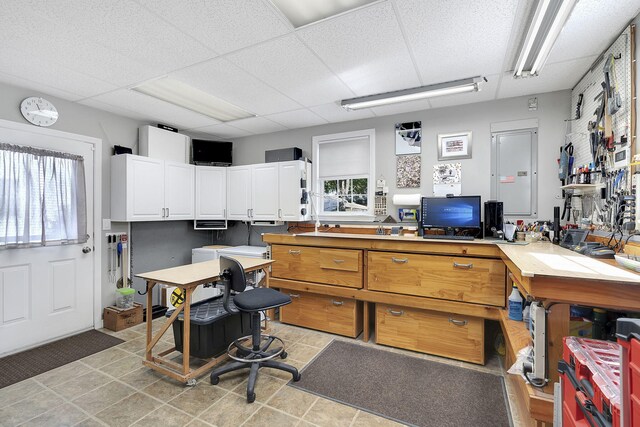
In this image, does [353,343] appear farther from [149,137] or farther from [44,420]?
[149,137]

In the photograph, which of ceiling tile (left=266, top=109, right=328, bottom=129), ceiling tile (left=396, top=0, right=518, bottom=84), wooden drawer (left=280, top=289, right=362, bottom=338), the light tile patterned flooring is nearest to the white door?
the light tile patterned flooring

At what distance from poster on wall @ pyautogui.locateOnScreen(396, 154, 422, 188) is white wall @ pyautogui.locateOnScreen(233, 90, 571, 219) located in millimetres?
61

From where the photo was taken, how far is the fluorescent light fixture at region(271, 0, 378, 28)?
1.85m

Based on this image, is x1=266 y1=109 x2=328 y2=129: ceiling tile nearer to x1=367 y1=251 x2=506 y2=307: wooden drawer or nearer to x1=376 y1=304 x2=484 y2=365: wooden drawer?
x1=367 y1=251 x2=506 y2=307: wooden drawer

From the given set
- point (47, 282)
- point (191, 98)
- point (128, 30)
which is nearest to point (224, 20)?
point (128, 30)

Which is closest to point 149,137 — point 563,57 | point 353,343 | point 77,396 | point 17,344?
point 17,344

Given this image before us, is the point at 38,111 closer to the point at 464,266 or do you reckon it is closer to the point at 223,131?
the point at 223,131

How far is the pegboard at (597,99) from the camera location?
2.02 meters

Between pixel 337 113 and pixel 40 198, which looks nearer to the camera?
pixel 40 198

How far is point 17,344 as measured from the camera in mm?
2994

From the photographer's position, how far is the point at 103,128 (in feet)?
12.2

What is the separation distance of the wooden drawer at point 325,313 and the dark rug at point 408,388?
38 cm

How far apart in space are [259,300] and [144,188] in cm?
256

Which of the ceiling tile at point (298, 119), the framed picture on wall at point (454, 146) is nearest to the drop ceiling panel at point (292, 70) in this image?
the ceiling tile at point (298, 119)
